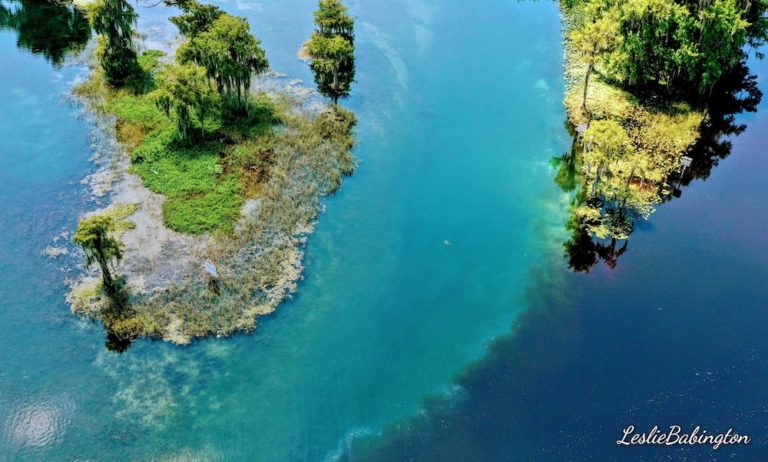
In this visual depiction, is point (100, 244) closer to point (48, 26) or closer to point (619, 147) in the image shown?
point (619, 147)

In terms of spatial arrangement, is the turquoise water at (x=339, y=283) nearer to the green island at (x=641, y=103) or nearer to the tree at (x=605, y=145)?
the green island at (x=641, y=103)

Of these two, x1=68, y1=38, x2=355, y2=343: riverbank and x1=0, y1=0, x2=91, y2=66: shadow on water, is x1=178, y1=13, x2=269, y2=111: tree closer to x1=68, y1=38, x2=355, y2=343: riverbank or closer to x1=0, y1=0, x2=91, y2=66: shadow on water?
x1=68, y1=38, x2=355, y2=343: riverbank

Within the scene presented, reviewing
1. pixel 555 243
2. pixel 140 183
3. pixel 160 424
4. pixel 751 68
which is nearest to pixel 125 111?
pixel 140 183

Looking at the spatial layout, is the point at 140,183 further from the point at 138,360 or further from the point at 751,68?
the point at 751,68

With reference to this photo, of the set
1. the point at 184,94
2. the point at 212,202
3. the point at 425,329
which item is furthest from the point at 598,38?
the point at 212,202

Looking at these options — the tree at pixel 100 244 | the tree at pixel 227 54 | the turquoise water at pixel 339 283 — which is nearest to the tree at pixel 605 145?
the turquoise water at pixel 339 283

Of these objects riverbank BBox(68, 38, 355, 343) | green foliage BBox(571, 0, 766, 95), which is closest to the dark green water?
riverbank BBox(68, 38, 355, 343)
